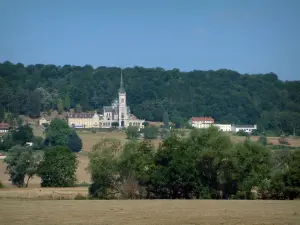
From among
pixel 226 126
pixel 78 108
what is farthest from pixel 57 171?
pixel 78 108

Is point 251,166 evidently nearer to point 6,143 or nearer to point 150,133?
point 6,143

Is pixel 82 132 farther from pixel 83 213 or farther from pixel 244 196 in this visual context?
pixel 83 213

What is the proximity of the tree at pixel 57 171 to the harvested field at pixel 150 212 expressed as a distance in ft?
63.0

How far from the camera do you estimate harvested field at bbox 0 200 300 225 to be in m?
32.1

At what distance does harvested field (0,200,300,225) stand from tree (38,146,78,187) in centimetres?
1920

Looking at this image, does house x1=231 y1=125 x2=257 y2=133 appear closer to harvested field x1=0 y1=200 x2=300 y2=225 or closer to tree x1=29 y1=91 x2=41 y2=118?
tree x1=29 y1=91 x2=41 y2=118

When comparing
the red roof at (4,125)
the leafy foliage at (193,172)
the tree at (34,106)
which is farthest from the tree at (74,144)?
the leafy foliage at (193,172)

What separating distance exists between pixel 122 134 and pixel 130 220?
99.2 m

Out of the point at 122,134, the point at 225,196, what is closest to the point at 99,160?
the point at 225,196

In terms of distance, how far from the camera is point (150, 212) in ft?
117

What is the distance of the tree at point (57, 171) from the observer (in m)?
61.6

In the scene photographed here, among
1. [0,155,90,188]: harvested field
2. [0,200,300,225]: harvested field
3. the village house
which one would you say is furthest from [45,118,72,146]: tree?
[0,200,300,225]: harvested field

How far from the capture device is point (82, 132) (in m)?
138

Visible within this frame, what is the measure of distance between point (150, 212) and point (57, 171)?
89.1 ft
